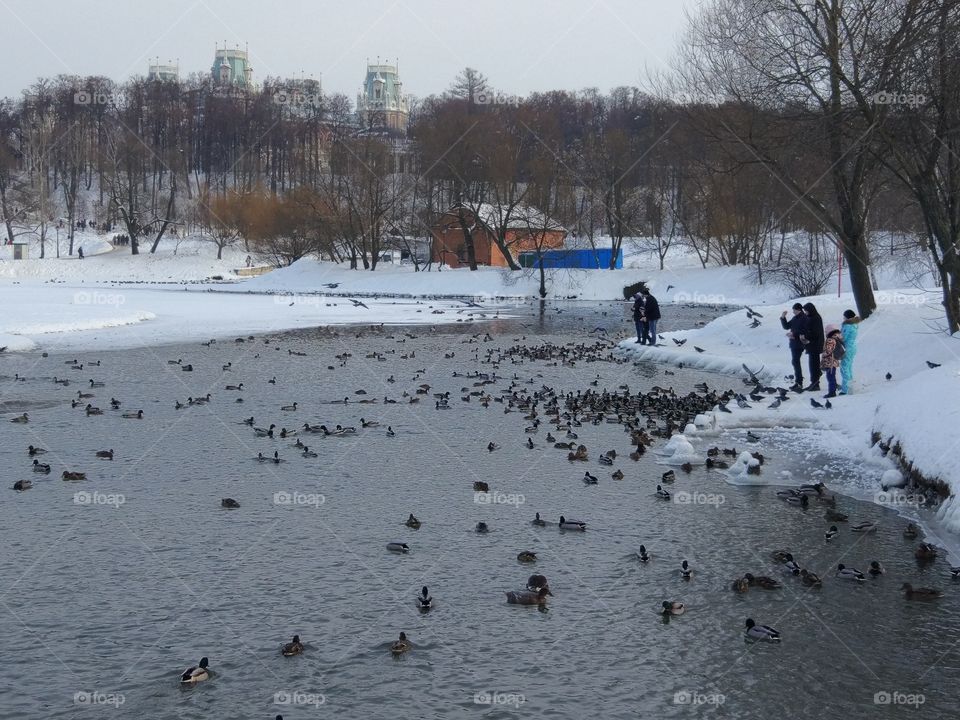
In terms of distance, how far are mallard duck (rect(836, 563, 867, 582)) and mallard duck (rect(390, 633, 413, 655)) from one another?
4.89 meters

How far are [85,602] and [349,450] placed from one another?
7620 mm

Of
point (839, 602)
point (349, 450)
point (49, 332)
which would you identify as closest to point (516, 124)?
point (49, 332)

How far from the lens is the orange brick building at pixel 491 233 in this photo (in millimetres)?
78688

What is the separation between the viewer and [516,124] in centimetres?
9769

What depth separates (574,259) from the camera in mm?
82250

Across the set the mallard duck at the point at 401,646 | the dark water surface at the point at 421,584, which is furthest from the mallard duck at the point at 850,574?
the mallard duck at the point at 401,646

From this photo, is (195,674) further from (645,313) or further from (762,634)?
(645,313)

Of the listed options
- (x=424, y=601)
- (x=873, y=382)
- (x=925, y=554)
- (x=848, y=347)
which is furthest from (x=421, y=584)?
(x=873, y=382)

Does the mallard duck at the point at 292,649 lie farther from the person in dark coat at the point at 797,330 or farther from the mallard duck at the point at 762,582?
the person in dark coat at the point at 797,330

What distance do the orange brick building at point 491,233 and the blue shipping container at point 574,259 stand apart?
2.59ft

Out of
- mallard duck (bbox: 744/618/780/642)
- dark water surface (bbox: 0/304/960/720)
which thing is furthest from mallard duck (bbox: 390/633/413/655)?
mallard duck (bbox: 744/618/780/642)

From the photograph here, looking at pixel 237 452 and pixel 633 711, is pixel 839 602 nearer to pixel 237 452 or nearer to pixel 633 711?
pixel 633 711

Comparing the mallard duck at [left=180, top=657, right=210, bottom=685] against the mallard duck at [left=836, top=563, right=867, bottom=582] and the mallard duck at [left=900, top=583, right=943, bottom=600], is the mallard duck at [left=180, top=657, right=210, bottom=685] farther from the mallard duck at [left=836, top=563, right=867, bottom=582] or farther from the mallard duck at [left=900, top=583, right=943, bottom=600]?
the mallard duck at [left=900, top=583, right=943, bottom=600]

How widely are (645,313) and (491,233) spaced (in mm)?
46489
